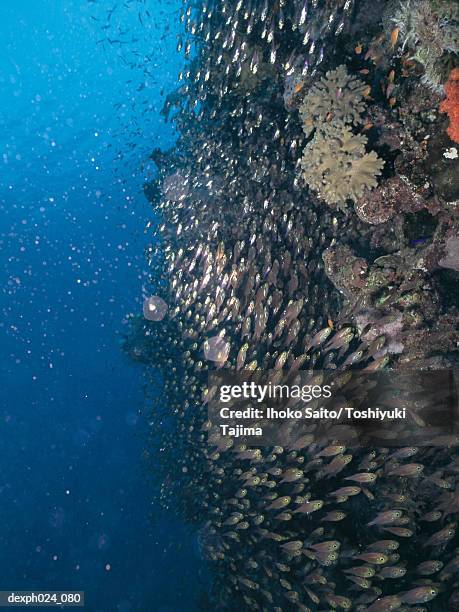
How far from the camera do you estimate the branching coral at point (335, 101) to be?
6.54 meters

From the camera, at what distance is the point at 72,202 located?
40.0 meters

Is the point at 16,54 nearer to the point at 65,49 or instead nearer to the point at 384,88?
the point at 65,49

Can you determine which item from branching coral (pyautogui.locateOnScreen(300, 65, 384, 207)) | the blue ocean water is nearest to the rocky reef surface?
branching coral (pyautogui.locateOnScreen(300, 65, 384, 207))

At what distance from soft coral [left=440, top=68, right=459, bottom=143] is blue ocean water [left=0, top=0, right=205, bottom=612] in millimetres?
11681

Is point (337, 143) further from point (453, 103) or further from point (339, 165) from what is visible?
point (453, 103)

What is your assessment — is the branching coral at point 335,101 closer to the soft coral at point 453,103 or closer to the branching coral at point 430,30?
the branching coral at point 430,30

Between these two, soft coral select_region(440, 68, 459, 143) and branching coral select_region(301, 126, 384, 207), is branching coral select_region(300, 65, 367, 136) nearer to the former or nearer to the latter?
branching coral select_region(301, 126, 384, 207)

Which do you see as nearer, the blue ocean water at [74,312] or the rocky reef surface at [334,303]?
the rocky reef surface at [334,303]

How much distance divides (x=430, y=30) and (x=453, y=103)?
1.01 metres

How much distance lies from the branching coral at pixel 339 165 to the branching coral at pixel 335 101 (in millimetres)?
197

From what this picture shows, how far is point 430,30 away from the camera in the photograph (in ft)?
17.0

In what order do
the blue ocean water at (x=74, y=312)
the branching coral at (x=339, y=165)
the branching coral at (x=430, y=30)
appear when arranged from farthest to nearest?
the blue ocean water at (x=74, y=312) < the branching coral at (x=339, y=165) < the branching coral at (x=430, y=30)

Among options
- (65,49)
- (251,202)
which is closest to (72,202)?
(65,49)

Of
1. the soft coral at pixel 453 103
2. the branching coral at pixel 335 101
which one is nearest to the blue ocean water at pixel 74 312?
the branching coral at pixel 335 101
